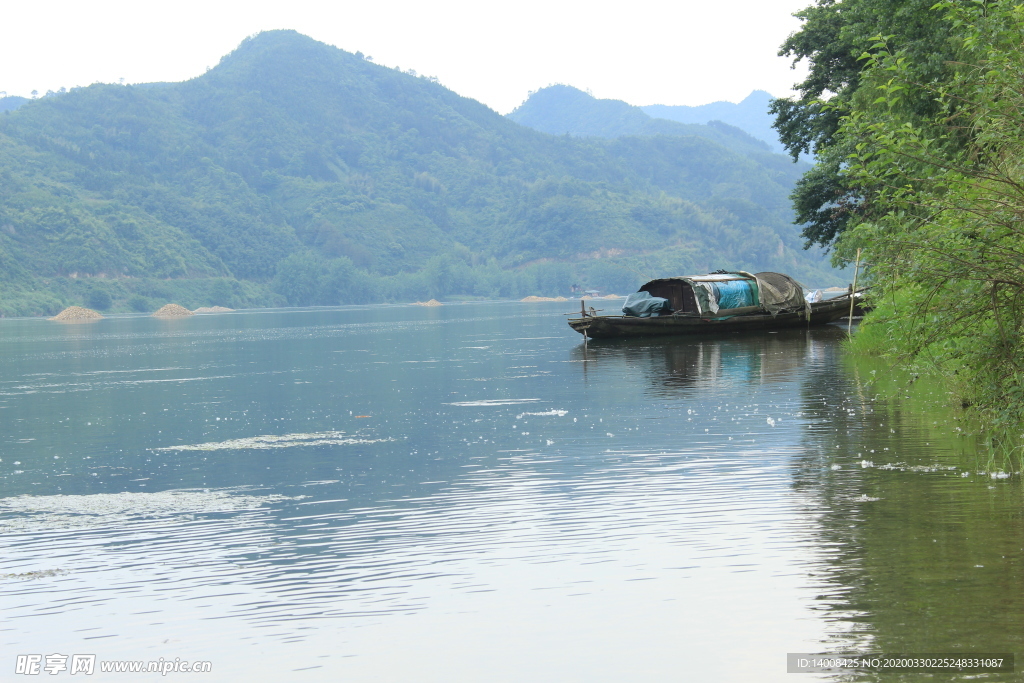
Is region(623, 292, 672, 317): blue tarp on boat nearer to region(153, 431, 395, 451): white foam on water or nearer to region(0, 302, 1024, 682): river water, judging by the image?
region(0, 302, 1024, 682): river water

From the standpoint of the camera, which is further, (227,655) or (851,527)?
(851,527)

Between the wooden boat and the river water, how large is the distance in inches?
943

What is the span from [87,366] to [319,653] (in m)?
45.0

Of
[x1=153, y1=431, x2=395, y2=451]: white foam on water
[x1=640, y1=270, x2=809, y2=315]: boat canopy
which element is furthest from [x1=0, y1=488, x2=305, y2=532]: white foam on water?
[x1=640, y1=270, x2=809, y2=315]: boat canopy

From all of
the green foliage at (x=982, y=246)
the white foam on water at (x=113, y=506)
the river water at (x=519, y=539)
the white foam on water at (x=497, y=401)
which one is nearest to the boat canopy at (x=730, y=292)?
the white foam on water at (x=497, y=401)

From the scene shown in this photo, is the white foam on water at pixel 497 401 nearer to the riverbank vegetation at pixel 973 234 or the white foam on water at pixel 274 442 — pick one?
the white foam on water at pixel 274 442

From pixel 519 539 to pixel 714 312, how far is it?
133 ft

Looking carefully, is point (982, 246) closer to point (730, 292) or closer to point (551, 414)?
point (551, 414)

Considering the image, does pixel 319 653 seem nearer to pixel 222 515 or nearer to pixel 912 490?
pixel 222 515

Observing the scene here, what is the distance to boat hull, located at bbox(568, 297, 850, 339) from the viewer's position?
50.9m

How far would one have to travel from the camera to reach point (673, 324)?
168 ft

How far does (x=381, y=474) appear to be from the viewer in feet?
58.2

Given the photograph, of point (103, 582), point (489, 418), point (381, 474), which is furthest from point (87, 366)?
point (103, 582)

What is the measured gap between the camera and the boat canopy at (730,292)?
51.8m
